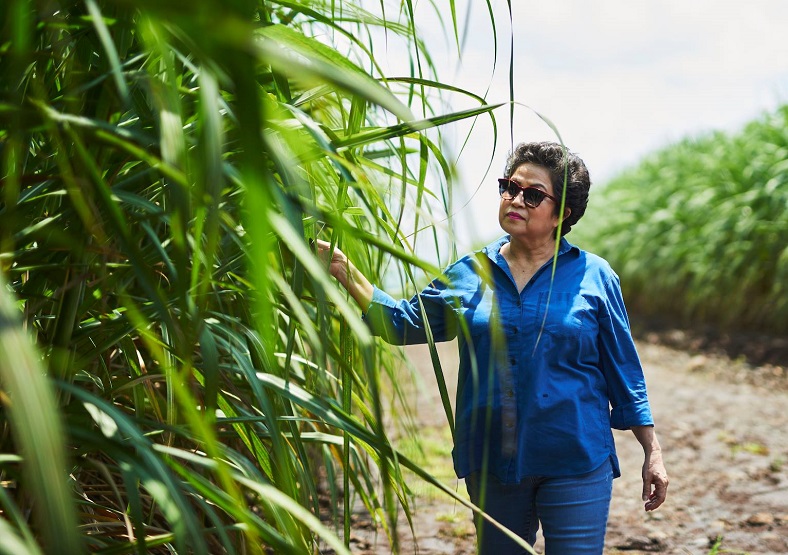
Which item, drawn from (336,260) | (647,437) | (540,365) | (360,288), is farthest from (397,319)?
(647,437)

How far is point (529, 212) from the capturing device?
2016 mm

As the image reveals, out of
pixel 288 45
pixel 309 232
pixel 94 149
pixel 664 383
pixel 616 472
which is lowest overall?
pixel 664 383

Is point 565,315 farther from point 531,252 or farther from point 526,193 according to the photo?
point 526,193

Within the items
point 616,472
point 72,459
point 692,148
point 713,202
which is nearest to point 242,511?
point 72,459

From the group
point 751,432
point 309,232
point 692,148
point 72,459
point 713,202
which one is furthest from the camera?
point 692,148

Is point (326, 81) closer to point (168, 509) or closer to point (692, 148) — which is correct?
point (168, 509)

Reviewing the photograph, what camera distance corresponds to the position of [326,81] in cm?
84

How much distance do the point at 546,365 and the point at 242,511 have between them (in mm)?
1064

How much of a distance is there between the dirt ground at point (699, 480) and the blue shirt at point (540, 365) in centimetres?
17

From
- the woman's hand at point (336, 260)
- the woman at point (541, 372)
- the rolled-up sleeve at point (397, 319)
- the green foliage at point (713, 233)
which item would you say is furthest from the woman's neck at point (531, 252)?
the green foliage at point (713, 233)

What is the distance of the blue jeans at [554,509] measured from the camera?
1938mm

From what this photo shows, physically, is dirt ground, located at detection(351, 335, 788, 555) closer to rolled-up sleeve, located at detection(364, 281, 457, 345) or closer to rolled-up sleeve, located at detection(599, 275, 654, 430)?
rolled-up sleeve, located at detection(364, 281, 457, 345)

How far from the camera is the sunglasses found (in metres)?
2.02

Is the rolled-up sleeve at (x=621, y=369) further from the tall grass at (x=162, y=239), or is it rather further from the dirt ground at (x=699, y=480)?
the tall grass at (x=162, y=239)
